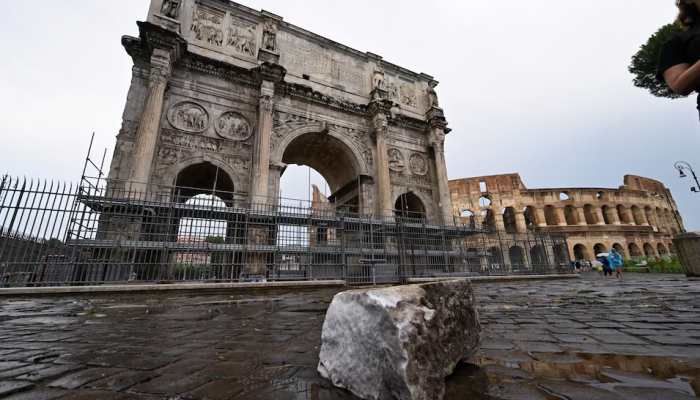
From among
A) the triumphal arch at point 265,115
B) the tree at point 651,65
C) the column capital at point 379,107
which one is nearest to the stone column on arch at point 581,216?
the tree at point 651,65

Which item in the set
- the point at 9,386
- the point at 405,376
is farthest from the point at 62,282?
the point at 405,376

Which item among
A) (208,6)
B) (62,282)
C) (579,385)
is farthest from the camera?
(208,6)

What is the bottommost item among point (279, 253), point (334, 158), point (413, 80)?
point (279, 253)

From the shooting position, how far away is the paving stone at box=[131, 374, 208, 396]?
113 centimetres

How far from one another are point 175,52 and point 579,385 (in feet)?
44.5

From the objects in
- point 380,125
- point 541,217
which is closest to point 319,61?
point 380,125

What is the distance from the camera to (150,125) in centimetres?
945

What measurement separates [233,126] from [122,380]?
11.9 m

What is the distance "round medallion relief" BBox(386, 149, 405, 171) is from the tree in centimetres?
1195

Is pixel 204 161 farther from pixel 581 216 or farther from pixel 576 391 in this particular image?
pixel 581 216

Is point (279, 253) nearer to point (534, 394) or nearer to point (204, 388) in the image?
point (204, 388)

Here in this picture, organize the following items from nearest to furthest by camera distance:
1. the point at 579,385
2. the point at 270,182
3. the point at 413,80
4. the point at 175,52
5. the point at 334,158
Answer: the point at 579,385, the point at 175,52, the point at 270,182, the point at 334,158, the point at 413,80

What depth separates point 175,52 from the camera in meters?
10.6

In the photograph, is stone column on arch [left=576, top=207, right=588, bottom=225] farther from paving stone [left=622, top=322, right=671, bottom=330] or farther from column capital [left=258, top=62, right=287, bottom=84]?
paving stone [left=622, top=322, right=671, bottom=330]
